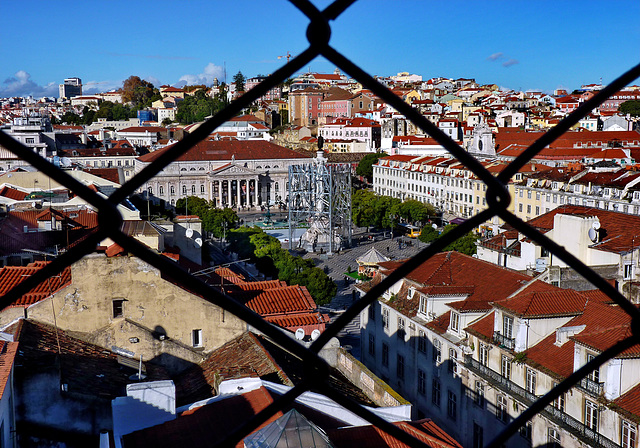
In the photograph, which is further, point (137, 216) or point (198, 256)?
point (137, 216)

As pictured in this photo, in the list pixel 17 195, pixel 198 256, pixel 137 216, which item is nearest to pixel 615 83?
pixel 198 256

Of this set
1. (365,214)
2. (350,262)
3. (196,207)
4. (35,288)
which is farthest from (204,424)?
(365,214)

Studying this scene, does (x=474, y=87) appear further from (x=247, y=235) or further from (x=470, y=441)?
(x=470, y=441)

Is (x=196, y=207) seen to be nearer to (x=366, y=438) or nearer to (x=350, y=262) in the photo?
(x=350, y=262)

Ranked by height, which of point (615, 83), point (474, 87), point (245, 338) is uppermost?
point (474, 87)

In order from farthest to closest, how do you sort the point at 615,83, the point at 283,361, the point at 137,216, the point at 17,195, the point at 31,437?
1. the point at 17,195
2. the point at 137,216
3. the point at 283,361
4. the point at 31,437
5. the point at 615,83
